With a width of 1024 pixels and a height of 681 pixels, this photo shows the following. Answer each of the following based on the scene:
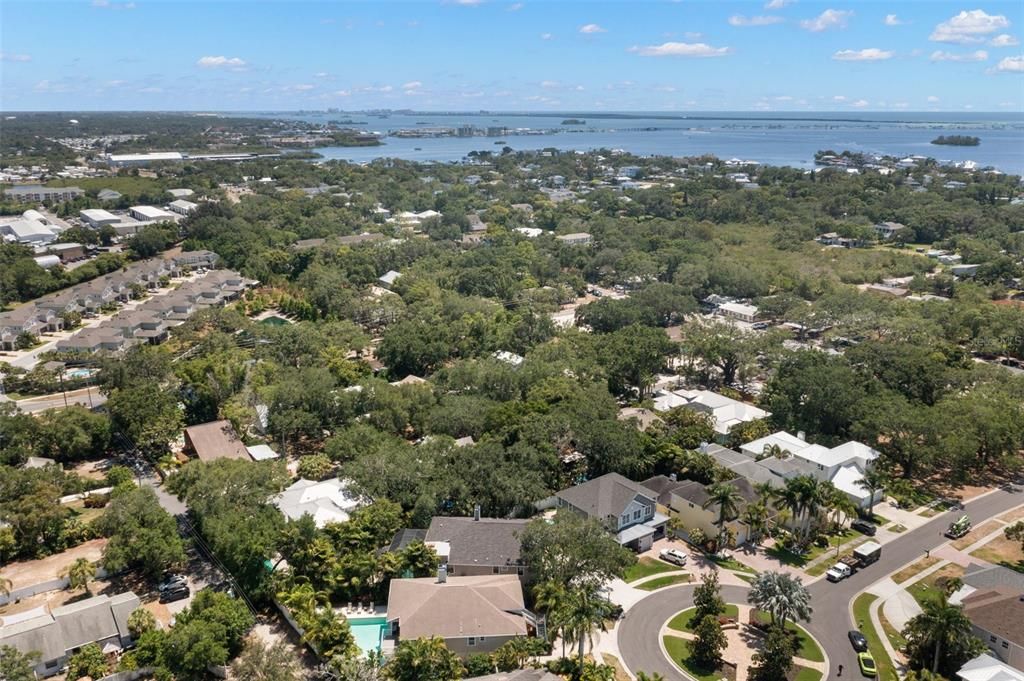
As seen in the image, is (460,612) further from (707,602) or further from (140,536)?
(140,536)

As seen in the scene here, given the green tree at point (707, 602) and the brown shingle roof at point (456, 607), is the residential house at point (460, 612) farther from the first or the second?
the green tree at point (707, 602)

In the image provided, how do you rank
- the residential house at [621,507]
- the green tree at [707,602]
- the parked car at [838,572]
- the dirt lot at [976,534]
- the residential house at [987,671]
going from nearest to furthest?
→ 1. the residential house at [987,671]
2. the green tree at [707,602]
3. the parked car at [838,572]
4. the residential house at [621,507]
5. the dirt lot at [976,534]

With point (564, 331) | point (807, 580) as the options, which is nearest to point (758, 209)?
point (564, 331)

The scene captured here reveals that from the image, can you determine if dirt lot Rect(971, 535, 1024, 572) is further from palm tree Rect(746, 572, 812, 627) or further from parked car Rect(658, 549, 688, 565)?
parked car Rect(658, 549, 688, 565)

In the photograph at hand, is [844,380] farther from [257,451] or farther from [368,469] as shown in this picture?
[257,451]

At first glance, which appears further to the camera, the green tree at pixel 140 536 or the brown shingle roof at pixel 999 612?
the green tree at pixel 140 536

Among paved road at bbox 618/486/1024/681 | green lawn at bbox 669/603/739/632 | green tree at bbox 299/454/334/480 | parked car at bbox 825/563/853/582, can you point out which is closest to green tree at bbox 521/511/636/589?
paved road at bbox 618/486/1024/681

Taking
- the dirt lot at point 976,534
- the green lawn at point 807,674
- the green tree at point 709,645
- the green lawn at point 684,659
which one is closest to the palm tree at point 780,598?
the green lawn at point 807,674
